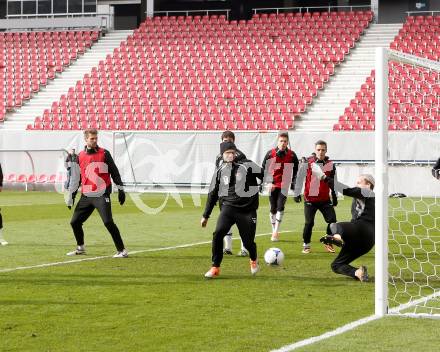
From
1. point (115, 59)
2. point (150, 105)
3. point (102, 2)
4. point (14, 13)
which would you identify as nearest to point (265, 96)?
point (150, 105)

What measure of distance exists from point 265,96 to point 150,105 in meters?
4.97

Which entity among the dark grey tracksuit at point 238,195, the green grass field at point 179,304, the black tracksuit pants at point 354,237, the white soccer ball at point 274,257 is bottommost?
the green grass field at point 179,304

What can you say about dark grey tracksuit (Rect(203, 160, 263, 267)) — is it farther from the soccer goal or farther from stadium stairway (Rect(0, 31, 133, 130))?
stadium stairway (Rect(0, 31, 133, 130))

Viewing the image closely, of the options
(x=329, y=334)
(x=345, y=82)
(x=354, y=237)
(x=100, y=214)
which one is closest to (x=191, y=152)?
(x=345, y=82)

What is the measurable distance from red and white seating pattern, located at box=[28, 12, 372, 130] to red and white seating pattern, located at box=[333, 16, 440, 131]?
216 centimetres

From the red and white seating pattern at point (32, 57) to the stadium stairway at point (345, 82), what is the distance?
534 inches

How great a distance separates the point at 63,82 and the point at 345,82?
1348 centimetres

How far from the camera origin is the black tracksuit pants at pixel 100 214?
13758 mm

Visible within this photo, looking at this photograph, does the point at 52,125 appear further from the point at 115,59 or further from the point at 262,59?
the point at 262,59

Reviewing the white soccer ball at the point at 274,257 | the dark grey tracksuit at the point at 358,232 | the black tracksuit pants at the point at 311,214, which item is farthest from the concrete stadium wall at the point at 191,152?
the dark grey tracksuit at the point at 358,232

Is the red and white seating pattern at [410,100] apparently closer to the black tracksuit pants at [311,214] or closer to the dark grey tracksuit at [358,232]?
the black tracksuit pants at [311,214]

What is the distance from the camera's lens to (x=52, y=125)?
38.7 m

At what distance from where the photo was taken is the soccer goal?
8945mm

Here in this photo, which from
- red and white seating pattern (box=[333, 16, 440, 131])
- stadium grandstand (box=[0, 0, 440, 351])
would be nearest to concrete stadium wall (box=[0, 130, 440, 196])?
stadium grandstand (box=[0, 0, 440, 351])
